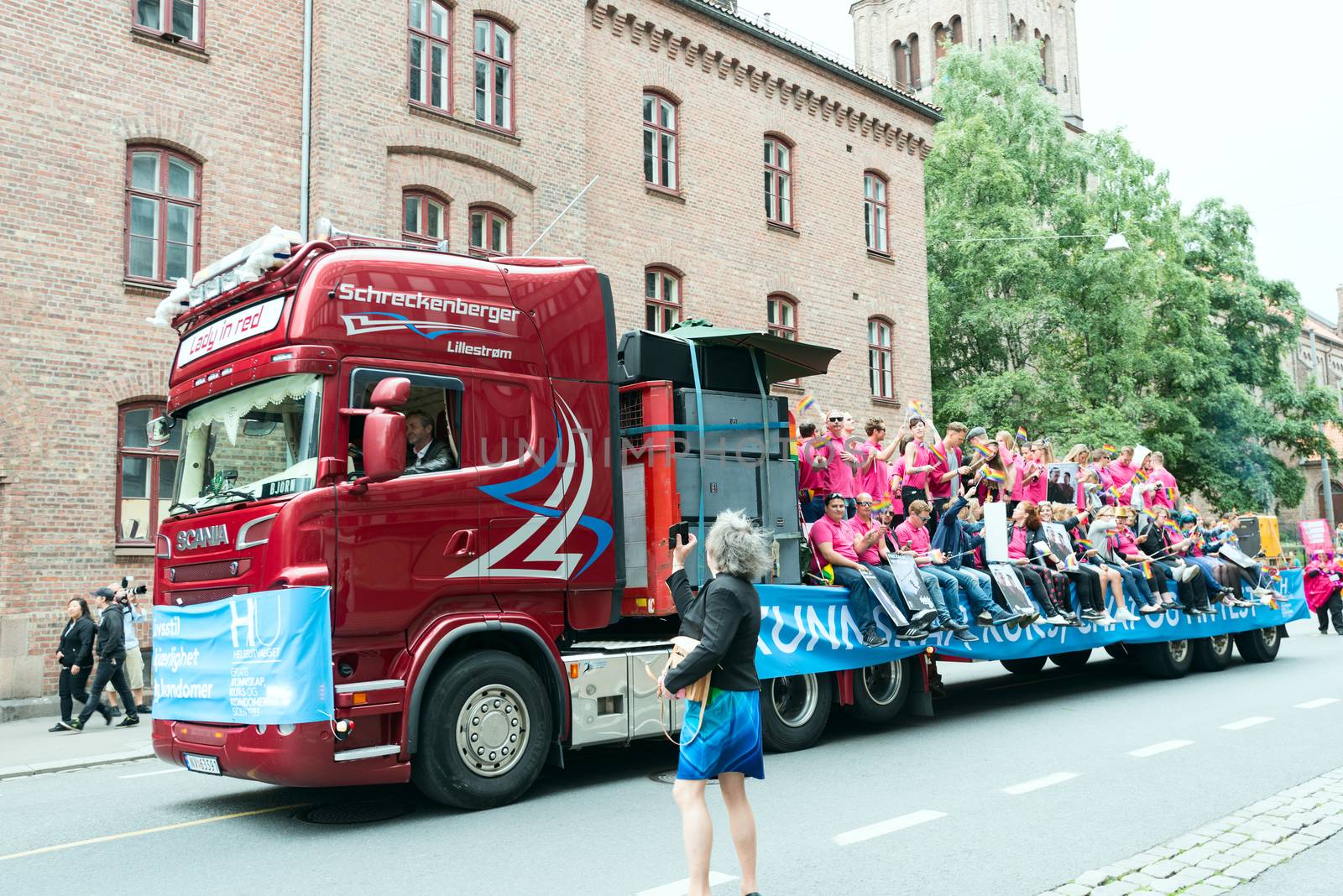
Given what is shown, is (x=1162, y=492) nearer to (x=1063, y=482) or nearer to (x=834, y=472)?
(x=1063, y=482)

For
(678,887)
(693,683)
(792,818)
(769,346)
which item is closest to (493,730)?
(792,818)

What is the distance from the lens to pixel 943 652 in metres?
10.9

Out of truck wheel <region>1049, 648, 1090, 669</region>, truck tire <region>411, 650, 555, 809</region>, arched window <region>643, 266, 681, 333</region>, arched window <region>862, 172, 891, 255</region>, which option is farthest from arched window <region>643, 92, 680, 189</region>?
truck tire <region>411, 650, 555, 809</region>

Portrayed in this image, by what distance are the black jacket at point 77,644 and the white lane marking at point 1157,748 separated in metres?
11.3

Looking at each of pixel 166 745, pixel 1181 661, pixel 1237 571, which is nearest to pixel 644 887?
pixel 166 745

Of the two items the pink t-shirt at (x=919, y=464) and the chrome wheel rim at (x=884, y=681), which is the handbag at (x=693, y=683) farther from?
the pink t-shirt at (x=919, y=464)

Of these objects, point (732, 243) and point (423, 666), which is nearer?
point (423, 666)

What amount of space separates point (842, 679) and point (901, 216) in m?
19.9

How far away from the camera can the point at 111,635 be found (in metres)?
13.5

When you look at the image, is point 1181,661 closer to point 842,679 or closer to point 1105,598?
point 1105,598

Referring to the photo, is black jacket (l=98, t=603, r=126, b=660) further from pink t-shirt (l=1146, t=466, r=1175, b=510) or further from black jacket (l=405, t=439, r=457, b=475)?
pink t-shirt (l=1146, t=466, r=1175, b=510)

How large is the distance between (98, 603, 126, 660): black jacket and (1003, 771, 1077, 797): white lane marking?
10.4 m

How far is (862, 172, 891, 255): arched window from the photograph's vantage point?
88.7ft

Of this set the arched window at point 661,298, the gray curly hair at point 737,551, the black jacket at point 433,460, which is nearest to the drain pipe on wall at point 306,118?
the arched window at point 661,298
